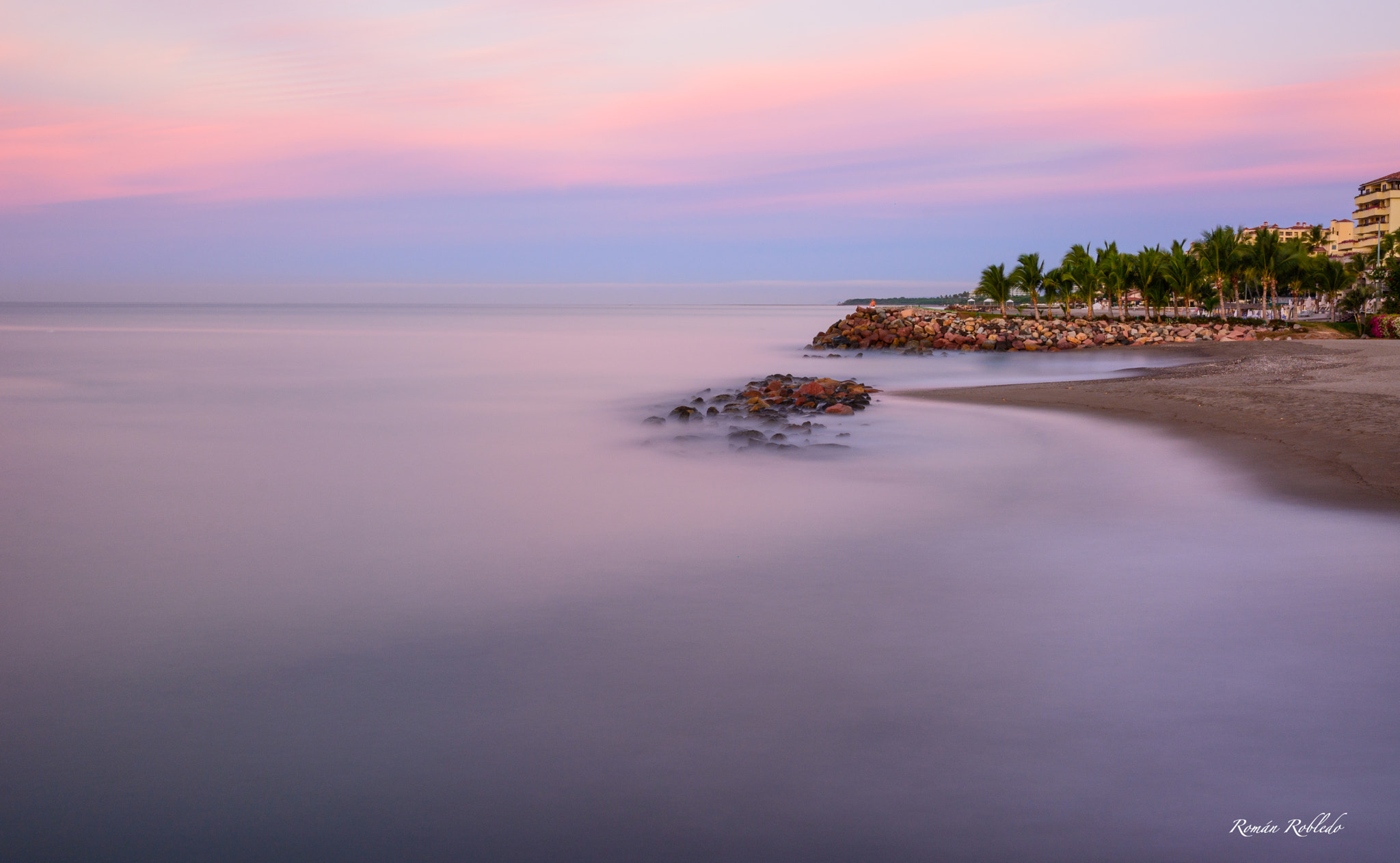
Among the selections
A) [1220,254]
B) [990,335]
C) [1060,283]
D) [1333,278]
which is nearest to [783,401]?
[990,335]

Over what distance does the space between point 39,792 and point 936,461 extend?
1215 centimetres

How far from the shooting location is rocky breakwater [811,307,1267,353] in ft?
171

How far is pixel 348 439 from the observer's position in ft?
64.1

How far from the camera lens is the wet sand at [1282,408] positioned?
36.8 ft

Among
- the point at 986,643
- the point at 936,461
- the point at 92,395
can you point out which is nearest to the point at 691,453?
the point at 936,461

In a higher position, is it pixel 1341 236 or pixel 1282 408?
pixel 1341 236

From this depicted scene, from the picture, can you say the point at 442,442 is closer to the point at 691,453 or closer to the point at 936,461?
the point at 691,453

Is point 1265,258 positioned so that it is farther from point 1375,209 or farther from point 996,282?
point 1375,209

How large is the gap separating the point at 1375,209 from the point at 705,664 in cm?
15899

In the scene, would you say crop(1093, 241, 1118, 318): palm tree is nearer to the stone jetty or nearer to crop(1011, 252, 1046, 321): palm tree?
crop(1011, 252, 1046, 321): palm tree

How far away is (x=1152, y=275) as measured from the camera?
256 feet

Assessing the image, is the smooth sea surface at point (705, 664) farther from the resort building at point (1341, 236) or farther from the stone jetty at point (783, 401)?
the resort building at point (1341, 236)

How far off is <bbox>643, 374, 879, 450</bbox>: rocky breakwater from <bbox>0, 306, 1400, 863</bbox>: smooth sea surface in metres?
2.00

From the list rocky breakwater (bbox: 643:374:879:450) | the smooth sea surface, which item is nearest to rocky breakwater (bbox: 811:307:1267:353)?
rocky breakwater (bbox: 643:374:879:450)
